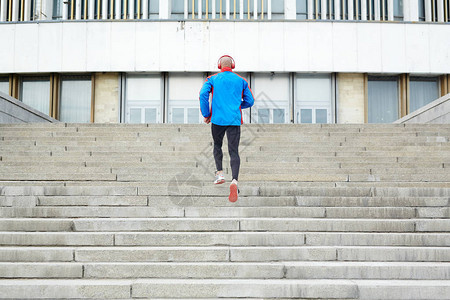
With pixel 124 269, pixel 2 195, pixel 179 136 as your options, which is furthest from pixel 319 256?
pixel 179 136

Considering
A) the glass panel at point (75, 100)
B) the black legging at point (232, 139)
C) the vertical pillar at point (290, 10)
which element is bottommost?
the black legging at point (232, 139)

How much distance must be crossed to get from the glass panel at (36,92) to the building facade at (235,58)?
0.05 metres

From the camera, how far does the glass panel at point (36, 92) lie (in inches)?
863

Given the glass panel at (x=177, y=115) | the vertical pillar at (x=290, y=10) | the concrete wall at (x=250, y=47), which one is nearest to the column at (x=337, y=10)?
the concrete wall at (x=250, y=47)

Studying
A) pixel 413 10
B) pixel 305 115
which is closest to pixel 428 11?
pixel 413 10

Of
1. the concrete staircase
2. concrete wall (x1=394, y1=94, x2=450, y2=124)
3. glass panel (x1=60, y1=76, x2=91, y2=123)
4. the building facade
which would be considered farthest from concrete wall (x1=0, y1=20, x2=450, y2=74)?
the concrete staircase

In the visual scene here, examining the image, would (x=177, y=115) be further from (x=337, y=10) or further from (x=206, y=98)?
(x=206, y=98)

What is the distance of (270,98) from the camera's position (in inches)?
850

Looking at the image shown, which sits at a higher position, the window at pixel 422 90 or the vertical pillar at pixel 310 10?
the vertical pillar at pixel 310 10

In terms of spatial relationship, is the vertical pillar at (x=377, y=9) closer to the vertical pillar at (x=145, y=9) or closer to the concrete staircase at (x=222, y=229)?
the vertical pillar at (x=145, y=9)

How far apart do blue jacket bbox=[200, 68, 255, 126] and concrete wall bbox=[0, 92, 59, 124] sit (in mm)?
8507

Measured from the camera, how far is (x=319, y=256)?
5.11 m

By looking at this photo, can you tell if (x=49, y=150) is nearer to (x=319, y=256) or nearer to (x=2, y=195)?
(x=2, y=195)

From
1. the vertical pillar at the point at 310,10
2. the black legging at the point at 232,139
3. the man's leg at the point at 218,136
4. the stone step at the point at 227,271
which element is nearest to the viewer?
the stone step at the point at 227,271
